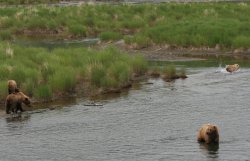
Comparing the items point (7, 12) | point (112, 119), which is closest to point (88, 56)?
point (112, 119)

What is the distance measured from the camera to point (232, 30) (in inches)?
1789

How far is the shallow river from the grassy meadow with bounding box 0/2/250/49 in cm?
1439

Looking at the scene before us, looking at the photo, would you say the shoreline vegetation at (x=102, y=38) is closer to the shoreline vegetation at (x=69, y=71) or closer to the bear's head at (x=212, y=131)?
the shoreline vegetation at (x=69, y=71)

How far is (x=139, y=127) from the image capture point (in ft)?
76.9

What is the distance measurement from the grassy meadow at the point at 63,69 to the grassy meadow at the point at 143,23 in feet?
34.5

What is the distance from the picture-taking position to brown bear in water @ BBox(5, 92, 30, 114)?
26.0 meters

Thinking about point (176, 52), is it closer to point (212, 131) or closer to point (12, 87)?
point (12, 87)

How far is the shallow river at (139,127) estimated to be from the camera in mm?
20266

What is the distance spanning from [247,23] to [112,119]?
991 inches

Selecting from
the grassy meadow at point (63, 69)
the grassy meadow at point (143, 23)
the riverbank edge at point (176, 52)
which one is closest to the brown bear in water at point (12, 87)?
the grassy meadow at point (63, 69)

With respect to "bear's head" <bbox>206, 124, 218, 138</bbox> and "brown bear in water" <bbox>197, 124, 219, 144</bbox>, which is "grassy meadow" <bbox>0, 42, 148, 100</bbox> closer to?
"brown bear in water" <bbox>197, 124, 219, 144</bbox>

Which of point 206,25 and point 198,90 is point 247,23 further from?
point 198,90

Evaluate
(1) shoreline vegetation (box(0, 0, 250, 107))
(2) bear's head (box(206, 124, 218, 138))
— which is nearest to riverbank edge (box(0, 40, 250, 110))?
(1) shoreline vegetation (box(0, 0, 250, 107))

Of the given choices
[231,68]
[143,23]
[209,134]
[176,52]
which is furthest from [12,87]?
[143,23]
